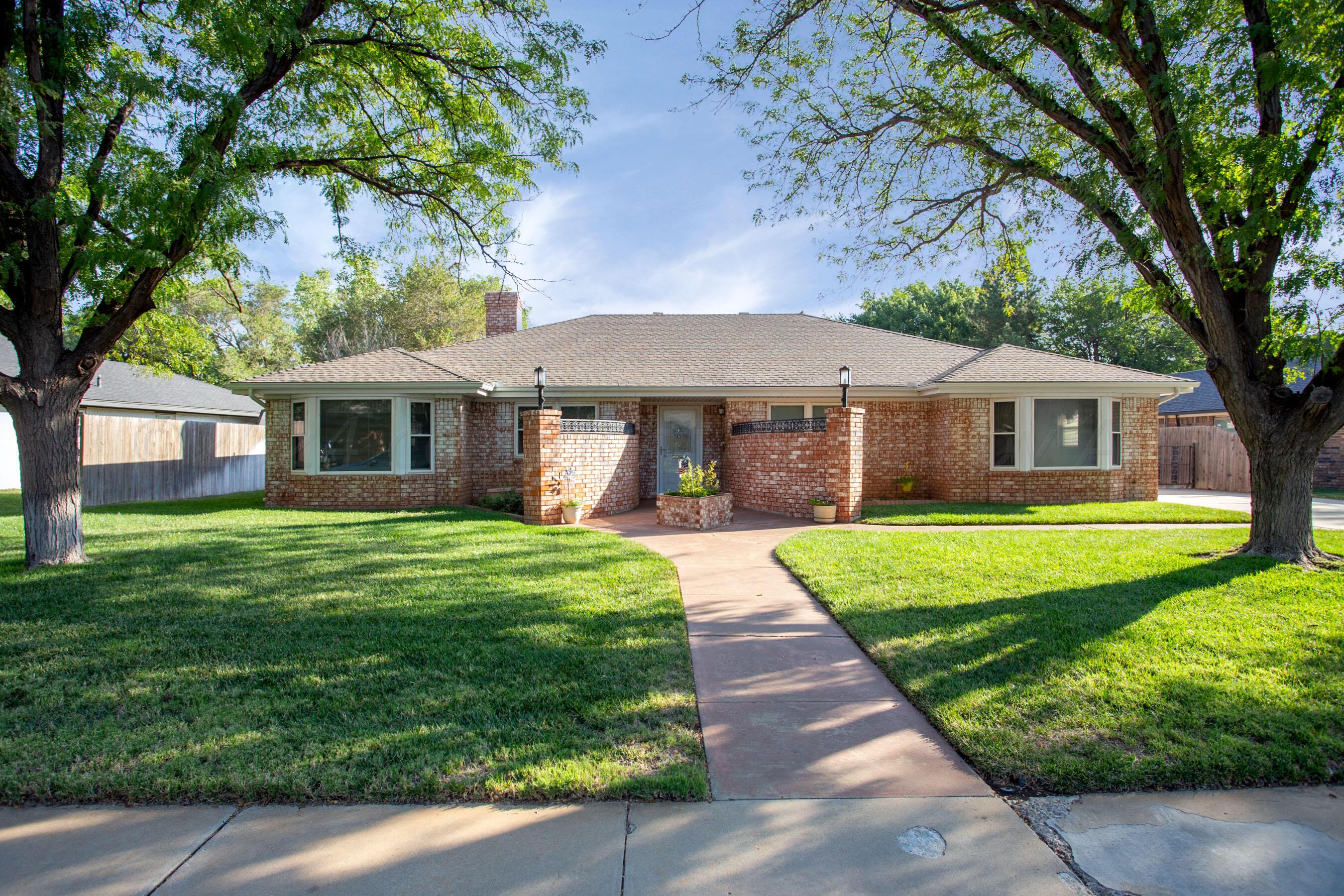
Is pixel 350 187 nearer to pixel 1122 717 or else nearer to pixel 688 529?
pixel 688 529

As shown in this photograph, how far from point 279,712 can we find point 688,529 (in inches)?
285

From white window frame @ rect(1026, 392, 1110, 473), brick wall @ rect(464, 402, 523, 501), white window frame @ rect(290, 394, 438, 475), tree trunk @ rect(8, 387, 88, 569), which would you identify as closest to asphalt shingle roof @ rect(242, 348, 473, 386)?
white window frame @ rect(290, 394, 438, 475)

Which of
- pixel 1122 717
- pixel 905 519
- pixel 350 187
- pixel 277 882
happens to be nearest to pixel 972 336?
pixel 905 519

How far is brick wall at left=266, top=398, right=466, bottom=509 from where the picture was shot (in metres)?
12.8

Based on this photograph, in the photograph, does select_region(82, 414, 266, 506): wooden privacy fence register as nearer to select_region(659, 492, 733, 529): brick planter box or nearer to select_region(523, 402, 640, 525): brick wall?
select_region(523, 402, 640, 525): brick wall

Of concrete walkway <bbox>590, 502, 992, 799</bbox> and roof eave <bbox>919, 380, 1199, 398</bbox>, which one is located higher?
roof eave <bbox>919, 380, 1199, 398</bbox>

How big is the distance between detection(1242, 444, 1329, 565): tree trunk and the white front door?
956 centimetres

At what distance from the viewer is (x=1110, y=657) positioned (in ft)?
13.6

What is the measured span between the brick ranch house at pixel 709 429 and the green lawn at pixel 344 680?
4915mm

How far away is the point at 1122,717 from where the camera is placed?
3301mm

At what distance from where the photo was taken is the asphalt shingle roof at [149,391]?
1677cm

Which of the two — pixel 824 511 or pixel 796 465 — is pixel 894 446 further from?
pixel 824 511

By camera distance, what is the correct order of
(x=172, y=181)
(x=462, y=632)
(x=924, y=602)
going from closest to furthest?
(x=462, y=632)
(x=924, y=602)
(x=172, y=181)

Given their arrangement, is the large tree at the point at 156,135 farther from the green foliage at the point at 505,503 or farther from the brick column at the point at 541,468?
the green foliage at the point at 505,503
